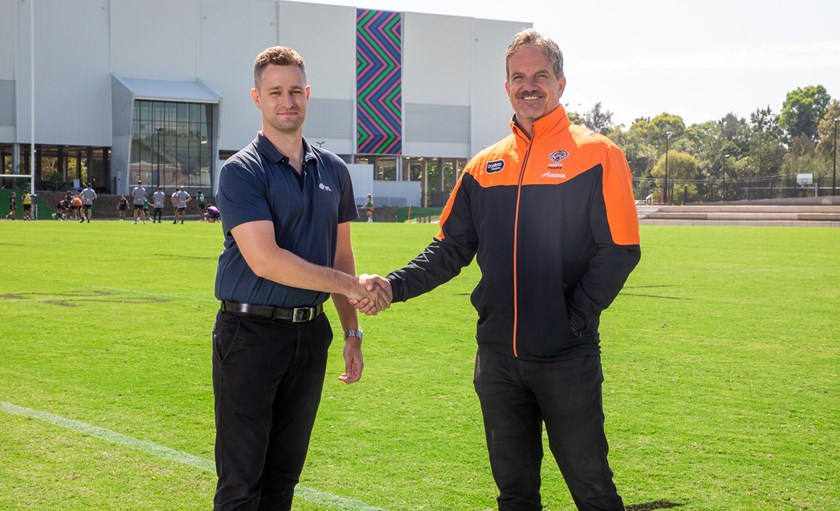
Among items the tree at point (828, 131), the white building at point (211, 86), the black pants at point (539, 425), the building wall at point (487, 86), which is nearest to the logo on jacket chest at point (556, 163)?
the black pants at point (539, 425)

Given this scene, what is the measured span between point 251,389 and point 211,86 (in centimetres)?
7072

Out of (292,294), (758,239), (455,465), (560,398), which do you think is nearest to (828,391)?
(455,465)

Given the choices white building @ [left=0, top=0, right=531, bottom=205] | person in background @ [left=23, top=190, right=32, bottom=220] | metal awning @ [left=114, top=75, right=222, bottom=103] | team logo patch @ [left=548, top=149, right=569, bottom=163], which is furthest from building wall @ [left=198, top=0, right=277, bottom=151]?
team logo patch @ [left=548, top=149, right=569, bottom=163]

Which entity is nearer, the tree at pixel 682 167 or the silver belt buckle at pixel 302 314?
the silver belt buckle at pixel 302 314

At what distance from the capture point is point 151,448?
5.81m

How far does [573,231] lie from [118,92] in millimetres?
68414

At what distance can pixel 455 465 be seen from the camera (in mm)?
5551

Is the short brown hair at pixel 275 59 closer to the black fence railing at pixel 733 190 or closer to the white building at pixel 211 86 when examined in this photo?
the white building at pixel 211 86

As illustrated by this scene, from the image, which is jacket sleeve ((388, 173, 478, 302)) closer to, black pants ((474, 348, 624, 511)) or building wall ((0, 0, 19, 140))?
black pants ((474, 348, 624, 511))

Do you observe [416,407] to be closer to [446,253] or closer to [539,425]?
[446,253]

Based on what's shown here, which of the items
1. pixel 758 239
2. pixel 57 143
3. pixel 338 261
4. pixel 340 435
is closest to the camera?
pixel 338 261

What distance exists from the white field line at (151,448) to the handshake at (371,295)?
3.57 ft

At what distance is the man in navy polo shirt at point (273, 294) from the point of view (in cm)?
388

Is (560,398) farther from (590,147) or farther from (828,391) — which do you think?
(828,391)
